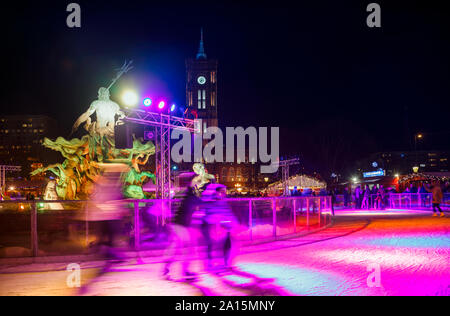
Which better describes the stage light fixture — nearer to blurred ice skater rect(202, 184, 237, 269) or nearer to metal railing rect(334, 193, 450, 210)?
blurred ice skater rect(202, 184, 237, 269)

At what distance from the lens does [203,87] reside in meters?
114

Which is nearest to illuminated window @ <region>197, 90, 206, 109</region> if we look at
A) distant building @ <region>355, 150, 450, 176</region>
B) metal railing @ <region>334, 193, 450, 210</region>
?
distant building @ <region>355, 150, 450, 176</region>

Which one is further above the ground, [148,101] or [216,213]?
[148,101]

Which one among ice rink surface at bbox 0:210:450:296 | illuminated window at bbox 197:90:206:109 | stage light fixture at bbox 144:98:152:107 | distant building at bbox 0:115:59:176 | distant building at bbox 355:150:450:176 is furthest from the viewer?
distant building at bbox 0:115:59:176

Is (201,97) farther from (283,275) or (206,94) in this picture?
(283,275)

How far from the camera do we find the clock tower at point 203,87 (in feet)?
373

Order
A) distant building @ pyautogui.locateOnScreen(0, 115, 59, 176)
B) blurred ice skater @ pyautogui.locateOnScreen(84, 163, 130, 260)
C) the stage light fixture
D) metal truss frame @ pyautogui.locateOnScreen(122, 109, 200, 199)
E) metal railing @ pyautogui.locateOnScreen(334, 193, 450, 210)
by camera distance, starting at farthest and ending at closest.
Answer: distant building @ pyautogui.locateOnScreen(0, 115, 59, 176) → metal railing @ pyautogui.locateOnScreen(334, 193, 450, 210) → metal truss frame @ pyautogui.locateOnScreen(122, 109, 200, 199) → the stage light fixture → blurred ice skater @ pyautogui.locateOnScreen(84, 163, 130, 260)

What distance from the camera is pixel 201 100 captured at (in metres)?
115

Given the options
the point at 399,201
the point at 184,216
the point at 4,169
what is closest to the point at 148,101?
the point at 184,216

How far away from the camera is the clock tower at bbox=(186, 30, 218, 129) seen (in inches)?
4471

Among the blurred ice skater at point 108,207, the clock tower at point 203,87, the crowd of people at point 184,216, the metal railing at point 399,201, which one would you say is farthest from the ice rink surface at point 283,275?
the clock tower at point 203,87

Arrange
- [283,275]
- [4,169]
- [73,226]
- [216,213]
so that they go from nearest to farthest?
[283,275] → [216,213] → [73,226] → [4,169]
